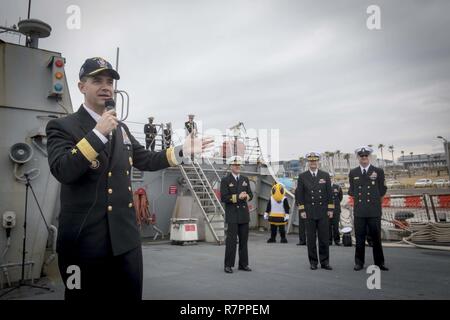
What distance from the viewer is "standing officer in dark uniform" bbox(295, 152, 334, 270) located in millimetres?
6527

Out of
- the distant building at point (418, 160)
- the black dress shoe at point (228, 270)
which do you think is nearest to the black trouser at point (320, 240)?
the black dress shoe at point (228, 270)

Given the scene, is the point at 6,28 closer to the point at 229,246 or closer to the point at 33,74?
the point at 33,74

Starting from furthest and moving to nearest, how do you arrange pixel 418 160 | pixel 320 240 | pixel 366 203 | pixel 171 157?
pixel 418 160, pixel 320 240, pixel 366 203, pixel 171 157

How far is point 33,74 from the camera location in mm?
5375

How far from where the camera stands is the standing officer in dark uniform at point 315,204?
21.4 feet

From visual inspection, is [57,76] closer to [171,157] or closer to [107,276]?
[171,157]

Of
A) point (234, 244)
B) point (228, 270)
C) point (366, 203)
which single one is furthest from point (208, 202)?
point (366, 203)

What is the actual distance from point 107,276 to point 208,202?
10.4 m

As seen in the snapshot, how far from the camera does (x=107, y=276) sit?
6.76 feet

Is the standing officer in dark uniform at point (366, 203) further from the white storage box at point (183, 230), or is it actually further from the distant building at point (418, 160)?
the distant building at point (418, 160)

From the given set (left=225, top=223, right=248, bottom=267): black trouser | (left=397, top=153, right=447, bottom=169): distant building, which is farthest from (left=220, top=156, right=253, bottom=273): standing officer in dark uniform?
(left=397, top=153, right=447, bottom=169): distant building
